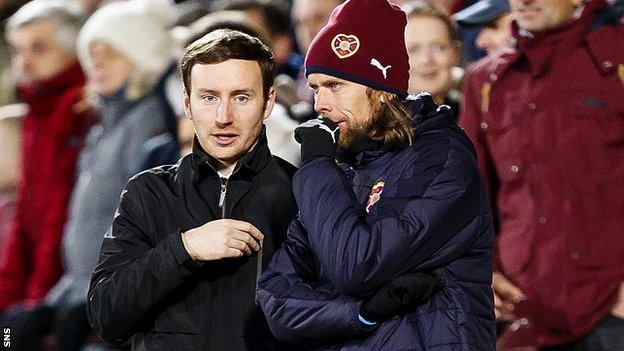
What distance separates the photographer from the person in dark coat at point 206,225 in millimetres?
4449

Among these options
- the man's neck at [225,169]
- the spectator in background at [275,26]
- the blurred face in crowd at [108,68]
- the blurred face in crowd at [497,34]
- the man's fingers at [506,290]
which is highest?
the man's neck at [225,169]

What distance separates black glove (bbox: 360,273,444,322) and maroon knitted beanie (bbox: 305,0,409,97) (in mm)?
608

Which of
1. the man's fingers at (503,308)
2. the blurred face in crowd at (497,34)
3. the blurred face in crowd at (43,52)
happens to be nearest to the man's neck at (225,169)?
the man's fingers at (503,308)

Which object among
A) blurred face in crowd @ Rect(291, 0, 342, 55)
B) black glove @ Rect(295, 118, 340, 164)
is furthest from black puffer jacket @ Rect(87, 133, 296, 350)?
blurred face in crowd @ Rect(291, 0, 342, 55)

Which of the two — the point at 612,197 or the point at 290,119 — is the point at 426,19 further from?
the point at 612,197

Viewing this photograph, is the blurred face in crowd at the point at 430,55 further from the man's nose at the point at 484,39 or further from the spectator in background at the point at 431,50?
the man's nose at the point at 484,39

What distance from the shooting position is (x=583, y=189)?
6199mm

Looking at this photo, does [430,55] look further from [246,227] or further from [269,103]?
[246,227]

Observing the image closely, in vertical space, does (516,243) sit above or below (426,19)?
below

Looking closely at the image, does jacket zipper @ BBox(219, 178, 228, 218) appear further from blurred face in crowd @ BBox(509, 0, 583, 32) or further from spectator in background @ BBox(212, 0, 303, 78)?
spectator in background @ BBox(212, 0, 303, 78)

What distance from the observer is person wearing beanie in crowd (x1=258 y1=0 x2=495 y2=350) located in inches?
167

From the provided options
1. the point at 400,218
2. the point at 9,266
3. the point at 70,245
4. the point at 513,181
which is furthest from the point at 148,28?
the point at 400,218

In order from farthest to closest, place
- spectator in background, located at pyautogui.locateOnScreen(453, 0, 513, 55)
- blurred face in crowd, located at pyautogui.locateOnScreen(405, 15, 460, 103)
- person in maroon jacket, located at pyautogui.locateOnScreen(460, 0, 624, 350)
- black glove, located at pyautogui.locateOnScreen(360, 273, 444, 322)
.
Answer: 1. spectator in background, located at pyautogui.locateOnScreen(453, 0, 513, 55)
2. blurred face in crowd, located at pyautogui.locateOnScreen(405, 15, 460, 103)
3. person in maroon jacket, located at pyautogui.locateOnScreen(460, 0, 624, 350)
4. black glove, located at pyautogui.locateOnScreen(360, 273, 444, 322)

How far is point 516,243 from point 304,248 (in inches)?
80.9
